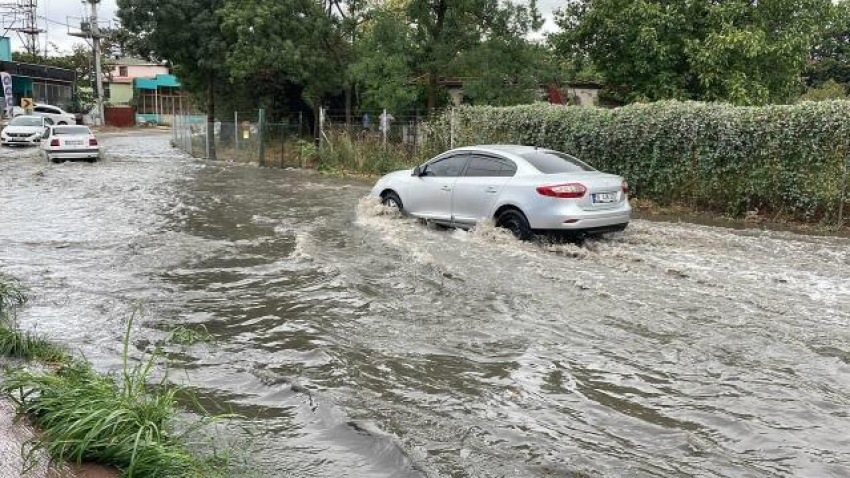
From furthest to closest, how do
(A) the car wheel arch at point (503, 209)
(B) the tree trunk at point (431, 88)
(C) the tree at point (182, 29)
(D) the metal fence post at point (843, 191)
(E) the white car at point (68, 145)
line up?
1. (C) the tree at point (182, 29)
2. (E) the white car at point (68, 145)
3. (B) the tree trunk at point (431, 88)
4. (D) the metal fence post at point (843, 191)
5. (A) the car wheel arch at point (503, 209)

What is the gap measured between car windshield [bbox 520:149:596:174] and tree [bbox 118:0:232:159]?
73.6 feet

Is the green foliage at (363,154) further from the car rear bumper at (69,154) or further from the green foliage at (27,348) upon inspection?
the green foliage at (27,348)

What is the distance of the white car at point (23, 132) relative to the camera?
33156 mm

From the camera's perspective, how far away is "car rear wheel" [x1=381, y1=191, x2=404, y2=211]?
12625mm

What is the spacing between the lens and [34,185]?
61.6 ft

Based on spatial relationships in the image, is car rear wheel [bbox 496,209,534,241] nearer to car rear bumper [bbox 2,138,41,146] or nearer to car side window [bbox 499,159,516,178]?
car side window [bbox 499,159,516,178]

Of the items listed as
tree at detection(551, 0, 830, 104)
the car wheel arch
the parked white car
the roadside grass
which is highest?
tree at detection(551, 0, 830, 104)

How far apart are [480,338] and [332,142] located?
18.9m

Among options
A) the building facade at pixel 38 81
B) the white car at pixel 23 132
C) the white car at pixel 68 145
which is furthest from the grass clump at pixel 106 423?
the building facade at pixel 38 81

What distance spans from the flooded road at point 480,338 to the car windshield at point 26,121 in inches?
1011

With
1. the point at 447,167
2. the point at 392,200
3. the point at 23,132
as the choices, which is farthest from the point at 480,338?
the point at 23,132

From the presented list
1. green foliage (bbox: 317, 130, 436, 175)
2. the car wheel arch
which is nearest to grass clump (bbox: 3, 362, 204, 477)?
the car wheel arch

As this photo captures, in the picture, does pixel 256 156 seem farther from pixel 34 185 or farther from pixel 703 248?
pixel 703 248

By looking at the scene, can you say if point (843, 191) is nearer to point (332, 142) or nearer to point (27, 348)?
point (27, 348)
